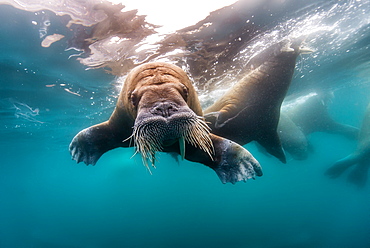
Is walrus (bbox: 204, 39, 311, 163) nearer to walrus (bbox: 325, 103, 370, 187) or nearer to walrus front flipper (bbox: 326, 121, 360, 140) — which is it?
walrus (bbox: 325, 103, 370, 187)

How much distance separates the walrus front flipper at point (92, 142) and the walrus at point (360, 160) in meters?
16.5

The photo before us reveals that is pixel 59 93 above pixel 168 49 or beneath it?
above

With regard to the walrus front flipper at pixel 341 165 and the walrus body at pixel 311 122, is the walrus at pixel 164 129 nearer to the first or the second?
the walrus body at pixel 311 122

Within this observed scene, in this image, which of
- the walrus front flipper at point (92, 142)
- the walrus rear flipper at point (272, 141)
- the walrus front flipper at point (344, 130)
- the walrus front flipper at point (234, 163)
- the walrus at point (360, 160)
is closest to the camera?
the walrus front flipper at point (234, 163)

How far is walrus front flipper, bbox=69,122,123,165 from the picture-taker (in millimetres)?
4379

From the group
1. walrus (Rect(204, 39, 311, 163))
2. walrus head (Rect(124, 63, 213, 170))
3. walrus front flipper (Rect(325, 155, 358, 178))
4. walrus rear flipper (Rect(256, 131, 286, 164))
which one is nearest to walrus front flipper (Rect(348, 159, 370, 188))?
walrus front flipper (Rect(325, 155, 358, 178))

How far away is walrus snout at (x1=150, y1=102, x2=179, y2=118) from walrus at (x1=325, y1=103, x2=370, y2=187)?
55.1ft

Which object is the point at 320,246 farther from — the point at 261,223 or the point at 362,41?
the point at 362,41

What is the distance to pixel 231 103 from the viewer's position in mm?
5844

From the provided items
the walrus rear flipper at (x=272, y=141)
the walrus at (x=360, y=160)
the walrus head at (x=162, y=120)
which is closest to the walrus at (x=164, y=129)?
the walrus head at (x=162, y=120)

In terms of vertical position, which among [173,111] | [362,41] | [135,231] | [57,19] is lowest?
[135,231]

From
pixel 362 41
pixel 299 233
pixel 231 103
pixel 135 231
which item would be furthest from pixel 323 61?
pixel 135 231

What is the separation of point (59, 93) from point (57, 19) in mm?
6255

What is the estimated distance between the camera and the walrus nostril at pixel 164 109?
2.24 meters
